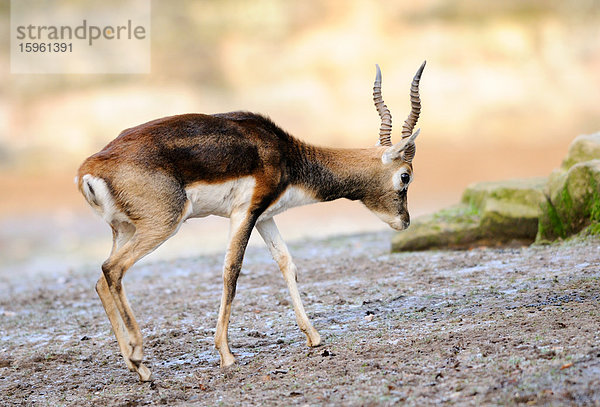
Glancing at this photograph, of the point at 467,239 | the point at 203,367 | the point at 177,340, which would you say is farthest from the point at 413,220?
the point at 203,367

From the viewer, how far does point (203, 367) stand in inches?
301

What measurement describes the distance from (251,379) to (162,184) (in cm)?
206

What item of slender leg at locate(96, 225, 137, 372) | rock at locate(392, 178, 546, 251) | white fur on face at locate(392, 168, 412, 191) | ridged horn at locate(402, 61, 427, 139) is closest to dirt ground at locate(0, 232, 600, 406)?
slender leg at locate(96, 225, 137, 372)

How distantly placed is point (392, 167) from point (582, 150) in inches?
230

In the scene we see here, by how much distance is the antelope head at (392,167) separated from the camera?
8281 millimetres

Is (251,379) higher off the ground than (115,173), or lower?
lower

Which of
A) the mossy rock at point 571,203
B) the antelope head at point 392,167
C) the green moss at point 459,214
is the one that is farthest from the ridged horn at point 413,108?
the green moss at point 459,214

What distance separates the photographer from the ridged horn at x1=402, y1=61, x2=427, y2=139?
27.1 feet

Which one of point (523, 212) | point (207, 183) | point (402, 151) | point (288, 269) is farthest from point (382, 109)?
point (523, 212)

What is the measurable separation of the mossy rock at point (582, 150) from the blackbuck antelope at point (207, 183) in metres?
5.66

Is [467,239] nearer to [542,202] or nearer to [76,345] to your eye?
[542,202]

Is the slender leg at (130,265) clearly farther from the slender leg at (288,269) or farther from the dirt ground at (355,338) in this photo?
the slender leg at (288,269)

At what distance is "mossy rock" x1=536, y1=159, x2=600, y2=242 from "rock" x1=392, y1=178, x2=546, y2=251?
80 cm

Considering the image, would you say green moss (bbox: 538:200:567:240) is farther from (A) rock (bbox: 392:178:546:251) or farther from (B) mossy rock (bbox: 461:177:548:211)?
(A) rock (bbox: 392:178:546:251)
